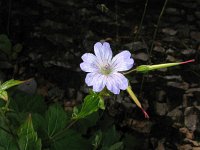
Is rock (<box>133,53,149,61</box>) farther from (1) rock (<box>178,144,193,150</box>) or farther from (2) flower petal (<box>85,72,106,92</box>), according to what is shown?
(2) flower petal (<box>85,72,106,92</box>)

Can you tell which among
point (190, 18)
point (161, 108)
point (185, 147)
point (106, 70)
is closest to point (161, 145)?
point (185, 147)

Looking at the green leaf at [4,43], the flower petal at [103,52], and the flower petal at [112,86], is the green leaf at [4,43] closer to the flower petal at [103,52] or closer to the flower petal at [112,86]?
the flower petal at [103,52]

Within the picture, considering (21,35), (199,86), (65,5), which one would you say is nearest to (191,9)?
(199,86)

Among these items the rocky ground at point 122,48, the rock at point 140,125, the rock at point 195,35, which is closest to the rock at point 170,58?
the rocky ground at point 122,48

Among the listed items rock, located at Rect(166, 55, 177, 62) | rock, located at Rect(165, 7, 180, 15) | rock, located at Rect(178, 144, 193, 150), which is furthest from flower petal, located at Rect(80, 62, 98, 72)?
rock, located at Rect(165, 7, 180, 15)

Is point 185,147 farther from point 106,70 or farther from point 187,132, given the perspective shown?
point 106,70

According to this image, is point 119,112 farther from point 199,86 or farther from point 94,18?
point 94,18
